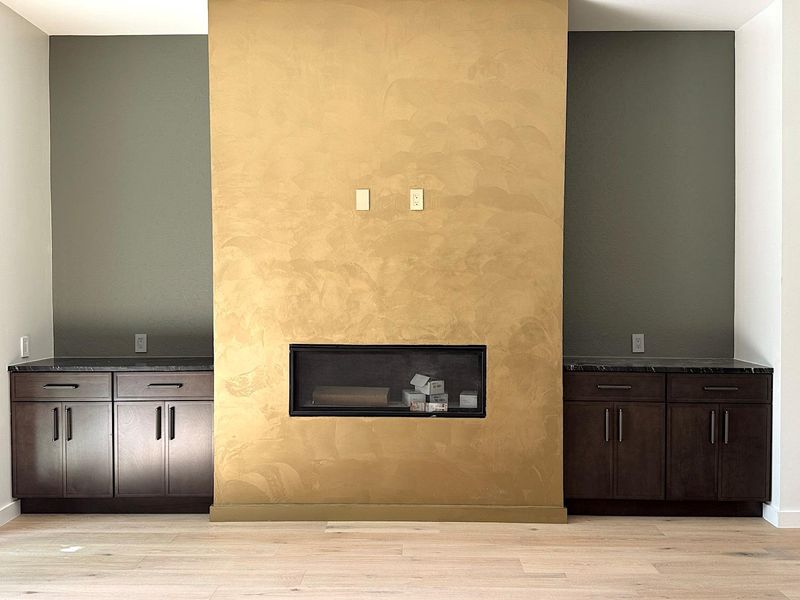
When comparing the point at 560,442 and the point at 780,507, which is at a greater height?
the point at 560,442

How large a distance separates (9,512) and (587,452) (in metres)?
3.17

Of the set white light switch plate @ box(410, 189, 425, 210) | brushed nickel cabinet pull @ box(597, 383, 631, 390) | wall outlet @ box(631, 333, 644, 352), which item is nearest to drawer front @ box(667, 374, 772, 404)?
brushed nickel cabinet pull @ box(597, 383, 631, 390)

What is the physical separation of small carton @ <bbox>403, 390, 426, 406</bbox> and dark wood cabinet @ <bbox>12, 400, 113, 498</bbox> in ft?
5.37

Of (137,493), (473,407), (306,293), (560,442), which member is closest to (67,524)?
(137,493)

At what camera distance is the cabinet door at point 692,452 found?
4.36 m

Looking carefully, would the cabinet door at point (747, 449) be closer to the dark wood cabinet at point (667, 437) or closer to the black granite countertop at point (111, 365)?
the dark wood cabinet at point (667, 437)

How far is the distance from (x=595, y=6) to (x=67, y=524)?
13.1 feet

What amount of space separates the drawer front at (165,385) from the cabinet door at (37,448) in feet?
1.27

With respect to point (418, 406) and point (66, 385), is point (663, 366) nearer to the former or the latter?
point (418, 406)

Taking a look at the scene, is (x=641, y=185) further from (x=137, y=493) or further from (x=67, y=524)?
(x=67, y=524)

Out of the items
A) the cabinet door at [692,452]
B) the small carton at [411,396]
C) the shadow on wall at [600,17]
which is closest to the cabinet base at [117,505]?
the small carton at [411,396]

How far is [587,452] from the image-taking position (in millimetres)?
4391

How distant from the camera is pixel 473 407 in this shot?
436 cm

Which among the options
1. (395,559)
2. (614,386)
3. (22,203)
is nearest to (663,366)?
(614,386)
